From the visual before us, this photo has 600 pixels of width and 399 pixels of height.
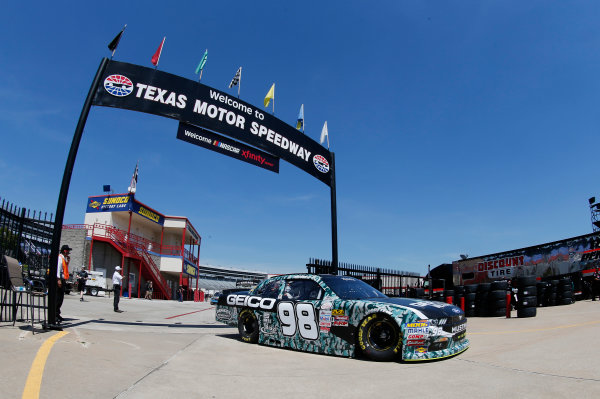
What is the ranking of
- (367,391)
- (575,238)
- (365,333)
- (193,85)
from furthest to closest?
(575,238)
(193,85)
(365,333)
(367,391)

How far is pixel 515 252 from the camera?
72.8 feet

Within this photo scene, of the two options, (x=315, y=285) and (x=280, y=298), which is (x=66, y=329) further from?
(x=315, y=285)

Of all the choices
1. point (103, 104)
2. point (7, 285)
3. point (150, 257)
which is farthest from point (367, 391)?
point (150, 257)

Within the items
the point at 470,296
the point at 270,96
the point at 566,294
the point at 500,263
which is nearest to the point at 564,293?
the point at 566,294

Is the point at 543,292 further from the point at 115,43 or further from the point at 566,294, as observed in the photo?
the point at 115,43

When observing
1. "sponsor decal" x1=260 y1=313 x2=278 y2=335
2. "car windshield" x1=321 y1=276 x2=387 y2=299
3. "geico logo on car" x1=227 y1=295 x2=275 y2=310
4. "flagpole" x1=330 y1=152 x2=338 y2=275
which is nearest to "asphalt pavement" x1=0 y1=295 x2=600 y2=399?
"sponsor decal" x1=260 y1=313 x2=278 y2=335

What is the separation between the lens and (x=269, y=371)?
181 inches

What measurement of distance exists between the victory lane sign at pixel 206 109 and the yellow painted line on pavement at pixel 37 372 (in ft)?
16.5

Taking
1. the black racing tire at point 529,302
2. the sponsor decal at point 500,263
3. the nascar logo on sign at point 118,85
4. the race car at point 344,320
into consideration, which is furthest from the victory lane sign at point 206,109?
the sponsor decal at point 500,263

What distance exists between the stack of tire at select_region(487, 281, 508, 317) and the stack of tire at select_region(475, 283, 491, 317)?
4.7 inches

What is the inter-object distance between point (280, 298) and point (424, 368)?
8.89 ft

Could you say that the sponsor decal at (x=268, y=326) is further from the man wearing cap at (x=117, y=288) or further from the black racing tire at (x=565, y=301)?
the black racing tire at (x=565, y=301)

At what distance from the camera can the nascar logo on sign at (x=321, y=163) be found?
12.3m

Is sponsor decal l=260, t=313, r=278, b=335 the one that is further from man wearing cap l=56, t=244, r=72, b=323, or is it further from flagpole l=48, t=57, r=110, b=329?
man wearing cap l=56, t=244, r=72, b=323
